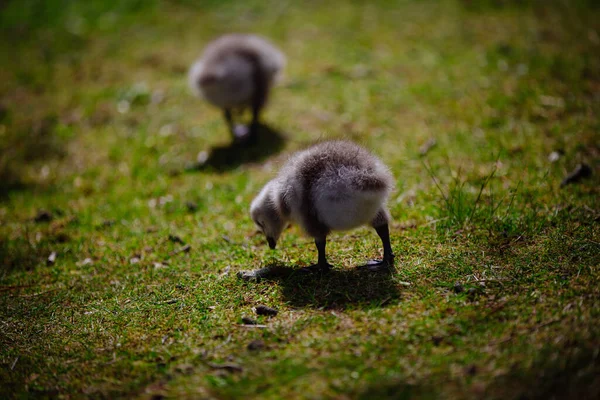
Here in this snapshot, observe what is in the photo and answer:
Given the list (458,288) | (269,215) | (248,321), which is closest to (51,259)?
(269,215)

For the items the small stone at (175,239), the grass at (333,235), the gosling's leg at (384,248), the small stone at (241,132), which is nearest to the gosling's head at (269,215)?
the grass at (333,235)

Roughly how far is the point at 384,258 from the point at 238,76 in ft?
13.7

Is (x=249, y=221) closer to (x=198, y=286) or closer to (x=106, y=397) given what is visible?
(x=198, y=286)

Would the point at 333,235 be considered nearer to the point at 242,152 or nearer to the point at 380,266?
the point at 380,266

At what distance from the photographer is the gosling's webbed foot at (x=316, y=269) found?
14.5ft

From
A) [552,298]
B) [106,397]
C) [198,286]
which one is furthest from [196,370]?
[552,298]

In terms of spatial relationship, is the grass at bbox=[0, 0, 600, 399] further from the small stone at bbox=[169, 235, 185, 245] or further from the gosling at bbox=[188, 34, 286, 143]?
the gosling at bbox=[188, 34, 286, 143]

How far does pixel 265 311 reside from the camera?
3.97 metres

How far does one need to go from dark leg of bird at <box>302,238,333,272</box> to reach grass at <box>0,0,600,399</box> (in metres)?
0.12

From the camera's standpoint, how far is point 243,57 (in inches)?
304

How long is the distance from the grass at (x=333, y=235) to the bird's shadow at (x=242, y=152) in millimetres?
52

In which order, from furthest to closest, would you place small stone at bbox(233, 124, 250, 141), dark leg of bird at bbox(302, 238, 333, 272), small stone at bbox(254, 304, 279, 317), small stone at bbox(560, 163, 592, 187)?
small stone at bbox(233, 124, 250, 141) < small stone at bbox(560, 163, 592, 187) < dark leg of bird at bbox(302, 238, 333, 272) < small stone at bbox(254, 304, 279, 317)

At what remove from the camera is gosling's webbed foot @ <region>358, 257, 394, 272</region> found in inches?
171

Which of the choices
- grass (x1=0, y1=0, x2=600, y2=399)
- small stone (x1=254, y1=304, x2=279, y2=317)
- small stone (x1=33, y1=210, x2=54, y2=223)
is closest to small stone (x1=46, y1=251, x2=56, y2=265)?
grass (x1=0, y1=0, x2=600, y2=399)
